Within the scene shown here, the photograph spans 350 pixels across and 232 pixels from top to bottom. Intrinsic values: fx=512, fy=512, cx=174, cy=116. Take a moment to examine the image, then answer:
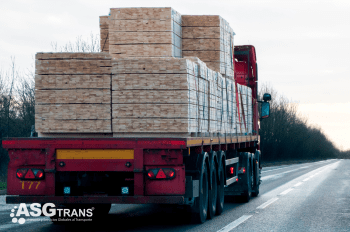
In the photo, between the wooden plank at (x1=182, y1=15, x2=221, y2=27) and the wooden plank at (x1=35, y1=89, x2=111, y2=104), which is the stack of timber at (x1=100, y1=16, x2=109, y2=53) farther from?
the wooden plank at (x1=35, y1=89, x2=111, y2=104)

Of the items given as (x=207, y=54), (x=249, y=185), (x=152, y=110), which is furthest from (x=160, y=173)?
(x=249, y=185)

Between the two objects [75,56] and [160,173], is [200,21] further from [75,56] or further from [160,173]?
[160,173]

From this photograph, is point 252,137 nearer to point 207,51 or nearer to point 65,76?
point 207,51

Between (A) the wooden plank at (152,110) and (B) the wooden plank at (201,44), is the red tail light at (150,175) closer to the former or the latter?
(A) the wooden plank at (152,110)

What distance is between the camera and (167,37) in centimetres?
923

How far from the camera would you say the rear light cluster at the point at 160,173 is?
24.5ft

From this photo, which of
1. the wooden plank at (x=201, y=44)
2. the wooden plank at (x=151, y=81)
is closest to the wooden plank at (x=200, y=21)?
the wooden plank at (x=201, y=44)

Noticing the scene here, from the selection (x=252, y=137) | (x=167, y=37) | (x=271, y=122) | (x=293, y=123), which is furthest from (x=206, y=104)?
(x=293, y=123)

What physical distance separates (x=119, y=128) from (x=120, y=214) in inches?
134

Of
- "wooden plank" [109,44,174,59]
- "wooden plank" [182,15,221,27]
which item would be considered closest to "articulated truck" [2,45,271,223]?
"wooden plank" [109,44,174,59]

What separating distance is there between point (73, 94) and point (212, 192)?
3445mm

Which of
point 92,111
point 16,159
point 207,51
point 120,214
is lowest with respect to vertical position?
point 120,214

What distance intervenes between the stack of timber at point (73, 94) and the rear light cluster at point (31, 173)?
69 centimetres

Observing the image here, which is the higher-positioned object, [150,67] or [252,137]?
[150,67]
